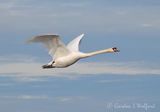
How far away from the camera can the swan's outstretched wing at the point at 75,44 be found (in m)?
57.7

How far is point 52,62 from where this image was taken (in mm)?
57156

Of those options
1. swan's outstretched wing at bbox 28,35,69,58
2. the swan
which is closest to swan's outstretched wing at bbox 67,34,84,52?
the swan

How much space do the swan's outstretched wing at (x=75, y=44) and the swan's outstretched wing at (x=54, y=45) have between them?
2.64ft

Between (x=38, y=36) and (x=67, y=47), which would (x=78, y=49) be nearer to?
(x=67, y=47)

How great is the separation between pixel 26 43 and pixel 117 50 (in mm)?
5555

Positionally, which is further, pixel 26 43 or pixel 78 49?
pixel 78 49

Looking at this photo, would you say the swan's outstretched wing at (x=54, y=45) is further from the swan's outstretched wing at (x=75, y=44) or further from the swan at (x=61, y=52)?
the swan's outstretched wing at (x=75, y=44)

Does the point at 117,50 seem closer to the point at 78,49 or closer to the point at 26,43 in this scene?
the point at 78,49

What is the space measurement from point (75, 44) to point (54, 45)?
8.30 ft

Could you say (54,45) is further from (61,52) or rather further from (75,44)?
(75,44)

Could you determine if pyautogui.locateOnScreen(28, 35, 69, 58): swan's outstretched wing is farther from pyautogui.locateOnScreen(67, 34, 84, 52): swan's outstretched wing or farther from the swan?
pyautogui.locateOnScreen(67, 34, 84, 52): swan's outstretched wing

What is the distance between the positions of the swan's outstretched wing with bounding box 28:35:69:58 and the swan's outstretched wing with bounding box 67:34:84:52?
31.7 inches

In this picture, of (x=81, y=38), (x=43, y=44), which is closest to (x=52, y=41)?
(x=43, y=44)

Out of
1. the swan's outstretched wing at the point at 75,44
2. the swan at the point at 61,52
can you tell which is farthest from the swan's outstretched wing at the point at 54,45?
the swan's outstretched wing at the point at 75,44
